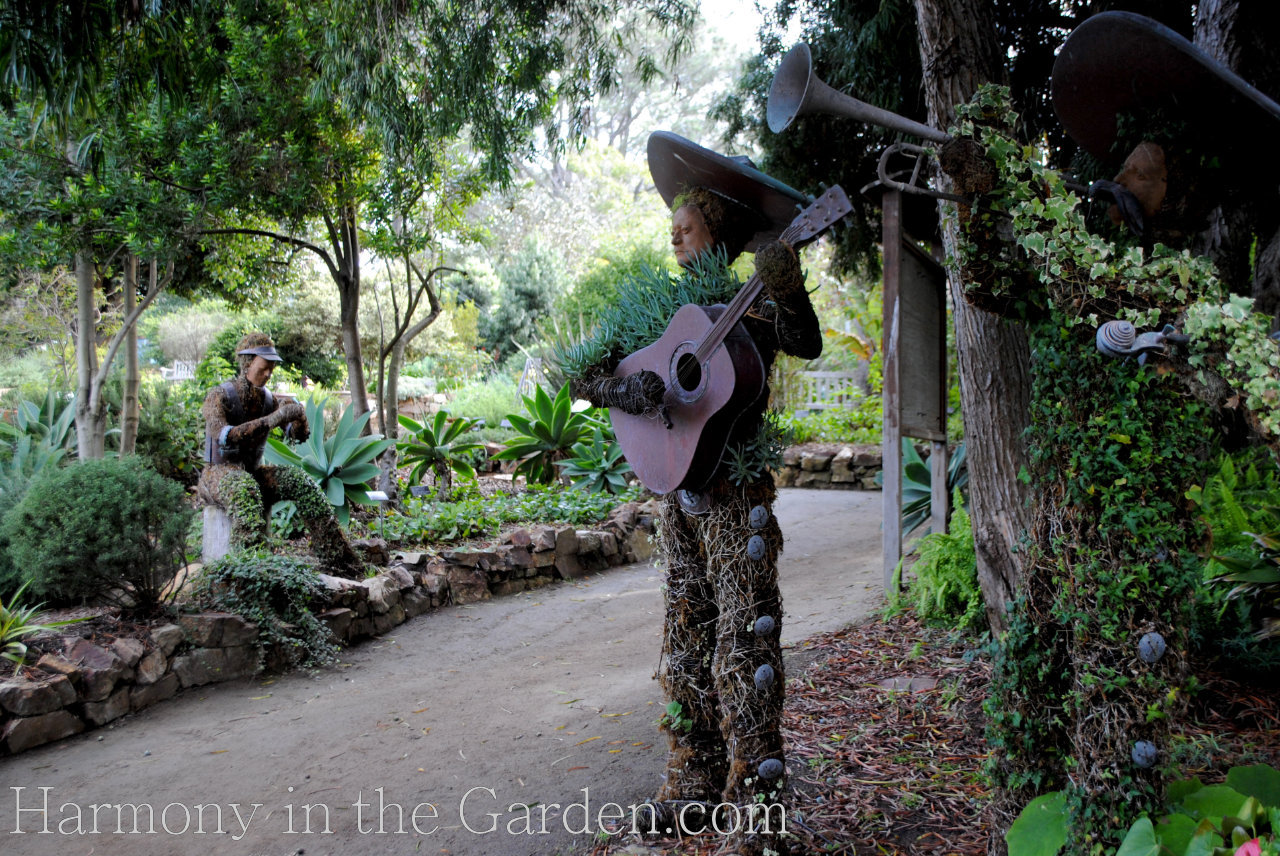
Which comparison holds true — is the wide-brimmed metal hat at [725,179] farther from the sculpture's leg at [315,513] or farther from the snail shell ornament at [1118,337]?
the sculpture's leg at [315,513]

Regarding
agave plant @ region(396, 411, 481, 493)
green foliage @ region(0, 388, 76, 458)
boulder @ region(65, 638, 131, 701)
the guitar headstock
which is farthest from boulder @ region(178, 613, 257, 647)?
green foliage @ region(0, 388, 76, 458)

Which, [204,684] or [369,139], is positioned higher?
[369,139]

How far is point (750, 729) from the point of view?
238 centimetres

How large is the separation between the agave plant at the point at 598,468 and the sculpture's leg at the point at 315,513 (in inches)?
118

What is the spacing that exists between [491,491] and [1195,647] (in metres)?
6.64

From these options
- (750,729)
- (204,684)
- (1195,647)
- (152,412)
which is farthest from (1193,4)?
(152,412)

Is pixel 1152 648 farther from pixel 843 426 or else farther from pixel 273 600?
pixel 843 426

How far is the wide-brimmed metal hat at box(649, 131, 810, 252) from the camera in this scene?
8.14 feet

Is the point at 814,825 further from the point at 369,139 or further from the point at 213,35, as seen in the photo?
the point at 213,35

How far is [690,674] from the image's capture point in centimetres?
264

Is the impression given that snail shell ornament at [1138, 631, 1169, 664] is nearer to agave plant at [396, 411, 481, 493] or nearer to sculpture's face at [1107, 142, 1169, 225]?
sculpture's face at [1107, 142, 1169, 225]

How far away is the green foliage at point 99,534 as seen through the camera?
4.10 m

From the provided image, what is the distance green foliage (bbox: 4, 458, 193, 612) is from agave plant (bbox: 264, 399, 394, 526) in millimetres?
1716

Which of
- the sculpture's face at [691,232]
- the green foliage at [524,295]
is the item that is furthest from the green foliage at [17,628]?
the green foliage at [524,295]
